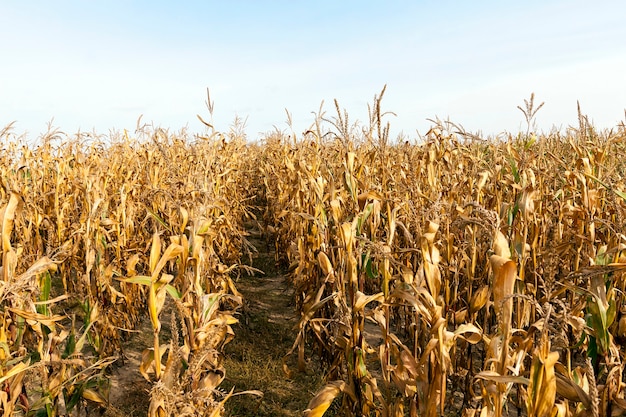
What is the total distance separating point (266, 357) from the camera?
347 cm

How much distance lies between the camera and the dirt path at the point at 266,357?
2.91 m

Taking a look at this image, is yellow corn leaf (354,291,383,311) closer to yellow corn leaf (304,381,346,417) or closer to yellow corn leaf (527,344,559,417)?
yellow corn leaf (304,381,346,417)

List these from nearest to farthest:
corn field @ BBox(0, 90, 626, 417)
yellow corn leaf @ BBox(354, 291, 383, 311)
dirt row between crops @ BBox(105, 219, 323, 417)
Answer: corn field @ BBox(0, 90, 626, 417)
yellow corn leaf @ BBox(354, 291, 383, 311)
dirt row between crops @ BBox(105, 219, 323, 417)

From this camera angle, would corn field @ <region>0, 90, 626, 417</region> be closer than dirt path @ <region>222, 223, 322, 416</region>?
Yes

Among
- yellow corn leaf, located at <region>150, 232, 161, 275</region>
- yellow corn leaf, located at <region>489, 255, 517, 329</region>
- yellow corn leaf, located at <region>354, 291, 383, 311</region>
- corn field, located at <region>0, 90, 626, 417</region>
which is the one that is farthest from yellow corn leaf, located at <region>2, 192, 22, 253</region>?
yellow corn leaf, located at <region>489, 255, 517, 329</region>

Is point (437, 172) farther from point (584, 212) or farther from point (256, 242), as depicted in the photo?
point (256, 242)

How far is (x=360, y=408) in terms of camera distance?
7.16 ft

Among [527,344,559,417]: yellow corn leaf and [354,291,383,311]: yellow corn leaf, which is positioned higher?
[354,291,383,311]: yellow corn leaf

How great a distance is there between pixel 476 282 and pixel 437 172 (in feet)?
3.94

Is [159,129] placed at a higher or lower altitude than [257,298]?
higher

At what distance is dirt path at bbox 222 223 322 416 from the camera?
291 cm

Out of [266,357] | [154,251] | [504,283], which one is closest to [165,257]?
[154,251]

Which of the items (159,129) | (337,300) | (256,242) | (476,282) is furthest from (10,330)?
(256,242)

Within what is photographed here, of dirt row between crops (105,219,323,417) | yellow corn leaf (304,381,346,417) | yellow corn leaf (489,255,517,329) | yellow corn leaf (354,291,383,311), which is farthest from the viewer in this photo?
dirt row between crops (105,219,323,417)
